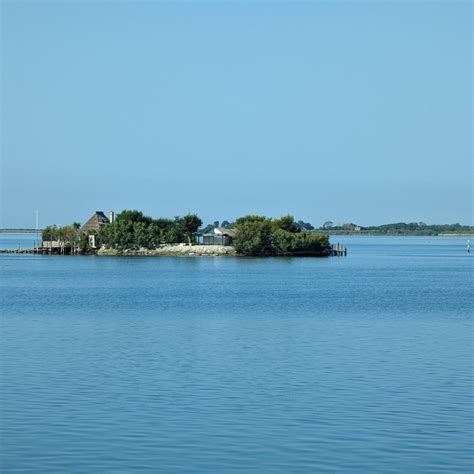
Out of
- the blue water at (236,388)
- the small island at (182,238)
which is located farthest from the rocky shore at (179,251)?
the blue water at (236,388)

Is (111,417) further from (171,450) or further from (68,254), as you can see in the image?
(68,254)

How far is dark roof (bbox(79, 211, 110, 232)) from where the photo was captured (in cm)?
14562

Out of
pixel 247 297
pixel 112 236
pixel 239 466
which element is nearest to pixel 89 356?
pixel 239 466

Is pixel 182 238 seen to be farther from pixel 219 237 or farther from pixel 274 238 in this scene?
pixel 274 238

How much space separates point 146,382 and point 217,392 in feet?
7.38

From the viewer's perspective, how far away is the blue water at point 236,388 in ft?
58.1

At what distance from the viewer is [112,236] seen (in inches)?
5384

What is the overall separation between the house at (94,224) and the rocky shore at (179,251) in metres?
A: 2.21

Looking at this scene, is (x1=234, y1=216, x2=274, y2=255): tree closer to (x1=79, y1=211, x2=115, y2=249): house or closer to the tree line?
the tree line

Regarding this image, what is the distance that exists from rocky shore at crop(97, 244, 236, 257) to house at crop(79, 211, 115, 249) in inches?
87.0

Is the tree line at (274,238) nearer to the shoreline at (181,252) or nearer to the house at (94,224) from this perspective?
the shoreline at (181,252)

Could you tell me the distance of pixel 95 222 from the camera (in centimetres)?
14650

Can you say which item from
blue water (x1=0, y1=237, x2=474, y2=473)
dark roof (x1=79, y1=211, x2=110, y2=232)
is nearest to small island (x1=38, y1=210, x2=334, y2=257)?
dark roof (x1=79, y1=211, x2=110, y2=232)

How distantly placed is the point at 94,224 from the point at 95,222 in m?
0.34
